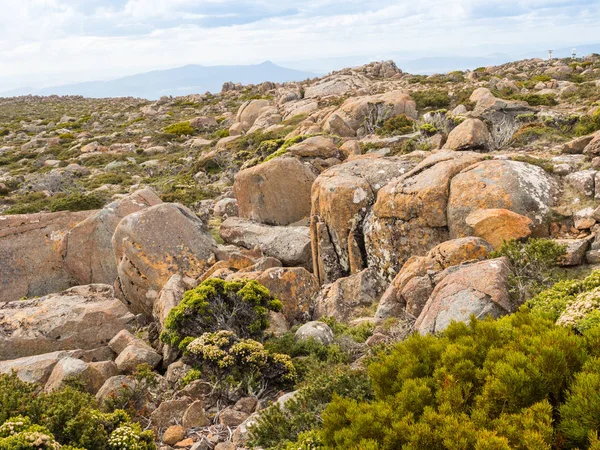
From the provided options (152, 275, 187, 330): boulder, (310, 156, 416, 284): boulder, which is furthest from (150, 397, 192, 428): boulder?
(310, 156, 416, 284): boulder

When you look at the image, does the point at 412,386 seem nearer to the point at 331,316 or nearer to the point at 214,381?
the point at 214,381

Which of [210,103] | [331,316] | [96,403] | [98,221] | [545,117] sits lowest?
[331,316]

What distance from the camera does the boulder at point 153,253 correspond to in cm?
1452

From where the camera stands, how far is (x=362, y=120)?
34750 millimetres

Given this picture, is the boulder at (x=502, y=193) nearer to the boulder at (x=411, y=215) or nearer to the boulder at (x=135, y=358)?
the boulder at (x=411, y=215)

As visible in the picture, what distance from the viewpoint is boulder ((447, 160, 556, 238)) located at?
11.5 m

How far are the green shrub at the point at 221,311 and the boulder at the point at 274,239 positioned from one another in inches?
189

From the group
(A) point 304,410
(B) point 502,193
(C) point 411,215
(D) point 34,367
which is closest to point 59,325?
(D) point 34,367

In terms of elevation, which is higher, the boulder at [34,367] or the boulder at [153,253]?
the boulder at [153,253]

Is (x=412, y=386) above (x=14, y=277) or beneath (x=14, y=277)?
above

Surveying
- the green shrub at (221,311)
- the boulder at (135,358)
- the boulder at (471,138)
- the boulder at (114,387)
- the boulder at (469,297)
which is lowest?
the boulder at (135,358)

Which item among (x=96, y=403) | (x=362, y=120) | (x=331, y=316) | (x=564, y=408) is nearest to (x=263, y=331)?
(x=331, y=316)

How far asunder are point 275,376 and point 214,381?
3.91 feet

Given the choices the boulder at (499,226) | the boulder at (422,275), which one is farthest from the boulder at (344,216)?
the boulder at (499,226)
